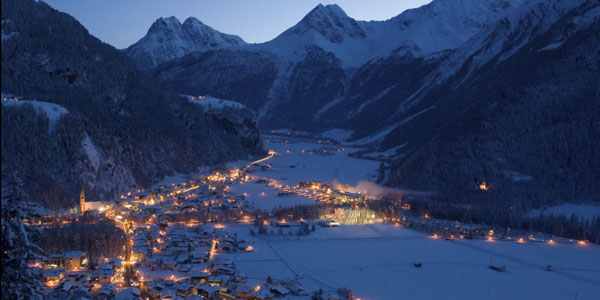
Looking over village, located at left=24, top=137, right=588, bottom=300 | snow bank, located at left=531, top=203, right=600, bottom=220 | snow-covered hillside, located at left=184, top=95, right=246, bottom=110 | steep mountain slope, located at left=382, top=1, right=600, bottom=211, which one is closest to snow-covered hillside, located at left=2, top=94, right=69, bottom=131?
village, located at left=24, top=137, right=588, bottom=300

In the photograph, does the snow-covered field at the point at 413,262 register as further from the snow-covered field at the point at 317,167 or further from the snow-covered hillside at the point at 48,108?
the snow-covered field at the point at 317,167

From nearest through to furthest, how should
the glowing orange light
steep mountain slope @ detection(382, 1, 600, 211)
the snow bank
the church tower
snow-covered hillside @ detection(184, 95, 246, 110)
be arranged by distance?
the church tower → the snow bank → steep mountain slope @ detection(382, 1, 600, 211) → the glowing orange light → snow-covered hillside @ detection(184, 95, 246, 110)

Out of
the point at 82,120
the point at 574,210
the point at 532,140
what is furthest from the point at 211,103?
the point at 574,210

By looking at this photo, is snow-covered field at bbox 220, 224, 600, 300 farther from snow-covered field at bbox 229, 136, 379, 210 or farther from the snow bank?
snow-covered field at bbox 229, 136, 379, 210

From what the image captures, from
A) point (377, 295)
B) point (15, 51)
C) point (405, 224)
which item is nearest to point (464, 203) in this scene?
point (405, 224)

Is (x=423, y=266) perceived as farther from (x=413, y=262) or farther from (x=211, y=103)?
(x=211, y=103)

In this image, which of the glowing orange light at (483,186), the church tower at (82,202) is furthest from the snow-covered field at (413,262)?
the glowing orange light at (483,186)

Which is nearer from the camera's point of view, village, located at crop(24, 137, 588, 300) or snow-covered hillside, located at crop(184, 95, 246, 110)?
village, located at crop(24, 137, 588, 300)
